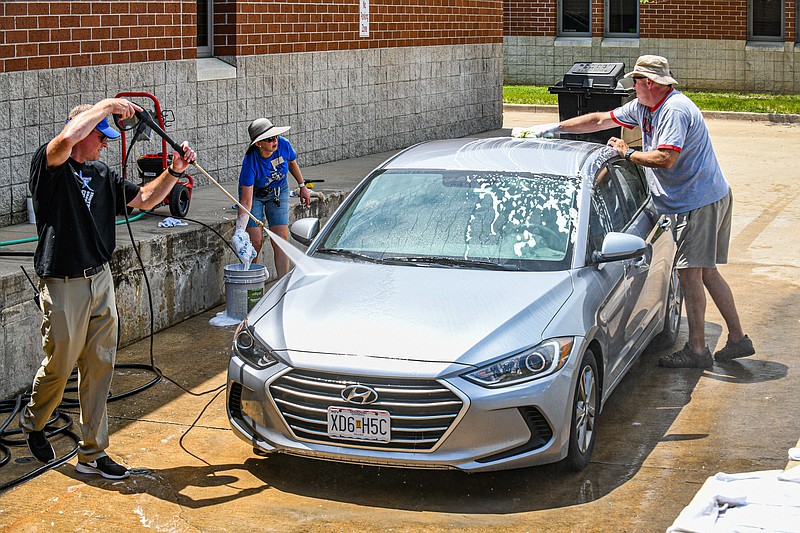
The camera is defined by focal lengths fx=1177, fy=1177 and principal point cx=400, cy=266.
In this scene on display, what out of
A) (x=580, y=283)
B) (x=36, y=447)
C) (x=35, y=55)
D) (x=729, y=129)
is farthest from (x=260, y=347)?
(x=729, y=129)

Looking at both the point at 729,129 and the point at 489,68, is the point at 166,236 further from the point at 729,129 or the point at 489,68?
the point at 729,129

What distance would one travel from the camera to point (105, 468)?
585cm

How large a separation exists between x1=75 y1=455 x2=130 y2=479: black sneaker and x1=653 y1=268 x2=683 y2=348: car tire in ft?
13.3

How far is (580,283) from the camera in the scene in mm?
6164

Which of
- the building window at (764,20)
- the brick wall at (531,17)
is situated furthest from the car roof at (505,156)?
the brick wall at (531,17)

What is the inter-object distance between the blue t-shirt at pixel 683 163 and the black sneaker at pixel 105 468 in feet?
13.1

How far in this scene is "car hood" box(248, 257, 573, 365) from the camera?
5.51 m

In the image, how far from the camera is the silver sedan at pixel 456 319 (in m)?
5.39

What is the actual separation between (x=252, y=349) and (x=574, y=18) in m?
26.3

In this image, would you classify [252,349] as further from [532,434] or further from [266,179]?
[266,179]

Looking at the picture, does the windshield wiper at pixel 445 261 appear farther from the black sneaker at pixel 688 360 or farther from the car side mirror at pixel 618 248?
the black sneaker at pixel 688 360

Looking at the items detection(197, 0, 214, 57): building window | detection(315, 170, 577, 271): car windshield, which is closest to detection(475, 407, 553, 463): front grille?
detection(315, 170, 577, 271): car windshield

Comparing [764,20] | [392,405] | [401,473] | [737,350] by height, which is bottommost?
[401,473]

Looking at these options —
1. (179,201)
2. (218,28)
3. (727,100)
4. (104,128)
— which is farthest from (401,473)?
(727,100)
